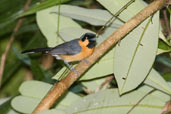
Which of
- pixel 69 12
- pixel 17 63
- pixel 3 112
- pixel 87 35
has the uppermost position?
pixel 69 12

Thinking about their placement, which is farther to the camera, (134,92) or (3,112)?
(3,112)

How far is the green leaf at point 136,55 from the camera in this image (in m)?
1.38

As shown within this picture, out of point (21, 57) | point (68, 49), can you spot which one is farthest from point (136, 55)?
point (21, 57)

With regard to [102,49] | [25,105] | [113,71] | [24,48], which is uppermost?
[102,49]

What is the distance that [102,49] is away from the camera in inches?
52.7

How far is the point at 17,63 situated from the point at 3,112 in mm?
612

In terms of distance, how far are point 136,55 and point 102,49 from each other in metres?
0.17

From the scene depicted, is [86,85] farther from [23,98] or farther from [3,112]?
[3,112]

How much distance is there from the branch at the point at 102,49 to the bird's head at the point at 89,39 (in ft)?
1.06

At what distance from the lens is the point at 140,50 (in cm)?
143

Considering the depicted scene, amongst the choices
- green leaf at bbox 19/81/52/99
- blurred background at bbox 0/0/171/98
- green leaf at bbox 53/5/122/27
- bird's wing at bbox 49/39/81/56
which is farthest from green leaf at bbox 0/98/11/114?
green leaf at bbox 53/5/122/27

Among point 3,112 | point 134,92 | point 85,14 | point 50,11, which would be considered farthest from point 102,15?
point 3,112

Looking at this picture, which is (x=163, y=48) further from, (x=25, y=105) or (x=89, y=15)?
(x=25, y=105)

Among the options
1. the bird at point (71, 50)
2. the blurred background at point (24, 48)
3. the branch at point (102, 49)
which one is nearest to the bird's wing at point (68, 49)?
the bird at point (71, 50)
